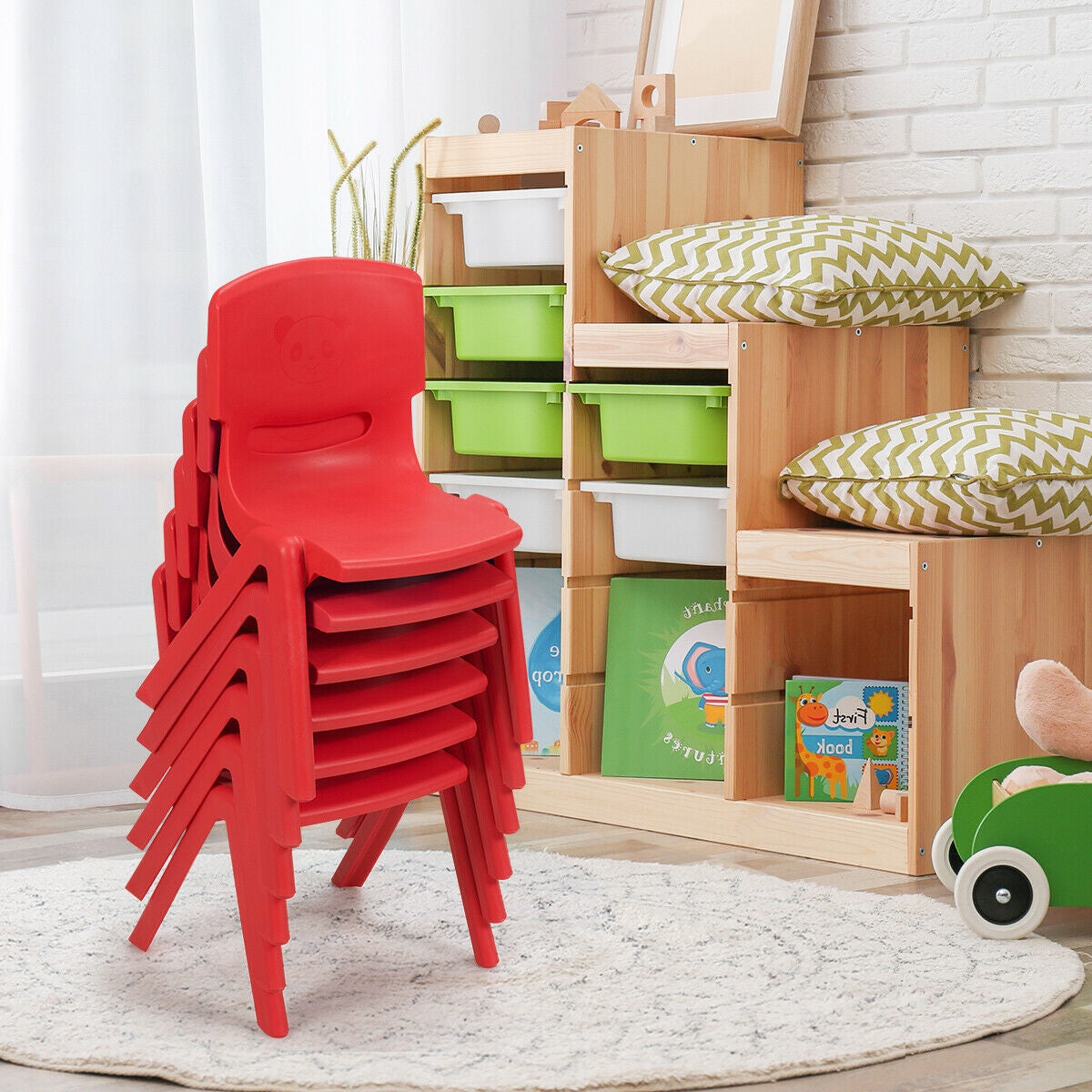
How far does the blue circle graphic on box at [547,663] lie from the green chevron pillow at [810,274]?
1.85ft

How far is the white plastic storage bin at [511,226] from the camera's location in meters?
2.59

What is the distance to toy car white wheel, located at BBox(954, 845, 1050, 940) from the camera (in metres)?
1.90

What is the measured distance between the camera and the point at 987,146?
258 cm

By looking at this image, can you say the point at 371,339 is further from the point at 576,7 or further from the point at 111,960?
the point at 576,7

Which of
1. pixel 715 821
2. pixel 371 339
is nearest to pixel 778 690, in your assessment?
pixel 715 821

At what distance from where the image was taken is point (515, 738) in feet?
5.98

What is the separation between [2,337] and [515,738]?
3.94 ft

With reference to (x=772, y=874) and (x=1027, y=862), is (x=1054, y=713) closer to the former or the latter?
(x=1027, y=862)

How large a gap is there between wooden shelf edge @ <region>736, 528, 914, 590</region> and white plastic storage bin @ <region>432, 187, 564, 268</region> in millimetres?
566

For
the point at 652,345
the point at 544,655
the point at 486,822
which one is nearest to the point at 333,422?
the point at 486,822

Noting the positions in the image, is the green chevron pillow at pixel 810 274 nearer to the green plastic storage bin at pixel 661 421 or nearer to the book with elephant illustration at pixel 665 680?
the green plastic storage bin at pixel 661 421

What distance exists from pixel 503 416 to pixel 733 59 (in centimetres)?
71

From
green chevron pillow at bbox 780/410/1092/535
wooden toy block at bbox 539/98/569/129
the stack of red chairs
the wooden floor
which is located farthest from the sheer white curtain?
green chevron pillow at bbox 780/410/1092/535

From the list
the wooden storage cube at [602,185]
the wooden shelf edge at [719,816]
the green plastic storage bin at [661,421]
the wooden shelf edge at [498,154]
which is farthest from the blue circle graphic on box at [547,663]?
the wooden shelf edge at [498,154]
